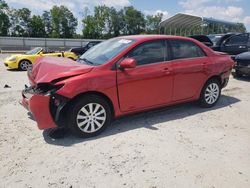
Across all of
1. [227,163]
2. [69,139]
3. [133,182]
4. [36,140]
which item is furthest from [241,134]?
[36,140]

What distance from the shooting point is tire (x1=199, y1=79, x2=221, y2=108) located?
19.1ft

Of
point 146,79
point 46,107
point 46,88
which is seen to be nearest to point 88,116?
point 46,107

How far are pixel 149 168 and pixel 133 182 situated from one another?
0.38m

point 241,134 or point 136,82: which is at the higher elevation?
point 136,82

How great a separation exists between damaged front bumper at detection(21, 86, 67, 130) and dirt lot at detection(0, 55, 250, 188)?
343mm

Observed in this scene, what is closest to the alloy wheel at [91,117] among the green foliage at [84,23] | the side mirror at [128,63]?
the side mirror at [128,63]

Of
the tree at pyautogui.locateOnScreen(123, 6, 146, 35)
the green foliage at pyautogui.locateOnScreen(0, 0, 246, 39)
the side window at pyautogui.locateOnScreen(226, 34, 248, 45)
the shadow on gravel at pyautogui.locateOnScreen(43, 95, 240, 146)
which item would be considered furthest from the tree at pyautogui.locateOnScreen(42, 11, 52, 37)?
the shadow on gravel at pyautogui.locateOnScreen(43, 95, 240, 146)

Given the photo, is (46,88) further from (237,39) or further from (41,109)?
(237,39)

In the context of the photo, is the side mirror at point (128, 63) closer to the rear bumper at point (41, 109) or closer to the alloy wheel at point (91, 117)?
the alloy wheel at point (91, 117)

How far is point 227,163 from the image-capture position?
3627 mm

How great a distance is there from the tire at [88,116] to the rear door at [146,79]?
0.36 meters

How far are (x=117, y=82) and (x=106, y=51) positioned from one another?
826 mm

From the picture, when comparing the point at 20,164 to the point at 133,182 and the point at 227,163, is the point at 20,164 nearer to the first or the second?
the point at 133,182

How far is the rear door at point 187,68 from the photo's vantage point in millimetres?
5223
